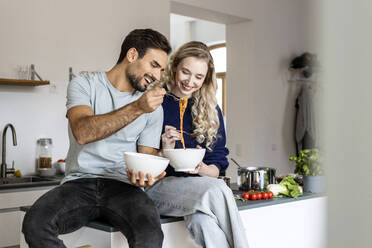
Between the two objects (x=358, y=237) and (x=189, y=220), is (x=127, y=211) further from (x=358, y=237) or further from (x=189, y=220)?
(x=358, y=237)

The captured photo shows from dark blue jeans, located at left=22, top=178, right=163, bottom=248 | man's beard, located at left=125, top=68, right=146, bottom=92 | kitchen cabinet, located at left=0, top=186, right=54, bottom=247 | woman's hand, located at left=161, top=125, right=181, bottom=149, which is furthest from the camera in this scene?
kitchen cabinet, located at left=0, top=186, right=54, bottom=247

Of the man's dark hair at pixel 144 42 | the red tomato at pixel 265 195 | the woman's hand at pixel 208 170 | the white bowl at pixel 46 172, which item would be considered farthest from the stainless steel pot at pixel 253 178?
the white bowl at pixel 46 172

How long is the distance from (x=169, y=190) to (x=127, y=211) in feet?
0.89

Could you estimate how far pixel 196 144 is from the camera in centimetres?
212

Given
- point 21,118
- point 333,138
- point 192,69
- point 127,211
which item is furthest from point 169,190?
point 21,118

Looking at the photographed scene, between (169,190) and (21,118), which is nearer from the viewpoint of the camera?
(169,190)

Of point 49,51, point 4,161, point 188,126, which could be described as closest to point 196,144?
point 188,126

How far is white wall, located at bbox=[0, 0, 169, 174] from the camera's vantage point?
312 cm

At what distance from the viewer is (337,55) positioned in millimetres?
195

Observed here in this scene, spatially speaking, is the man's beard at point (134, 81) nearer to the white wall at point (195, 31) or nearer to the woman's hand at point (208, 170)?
the woman's hand at point (208, 170)

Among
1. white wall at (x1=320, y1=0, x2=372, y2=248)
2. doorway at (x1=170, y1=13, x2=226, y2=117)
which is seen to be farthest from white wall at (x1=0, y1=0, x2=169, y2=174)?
doorway at (x1=170, y1=13, x2=226, y2=117)

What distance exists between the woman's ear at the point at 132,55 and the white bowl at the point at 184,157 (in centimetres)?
44

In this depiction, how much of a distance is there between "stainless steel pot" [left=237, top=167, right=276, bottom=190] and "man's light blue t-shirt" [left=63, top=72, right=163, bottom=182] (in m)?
0.79

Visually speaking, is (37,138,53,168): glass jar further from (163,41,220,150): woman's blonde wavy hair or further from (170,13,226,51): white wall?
(170,13,226,51): white wall
